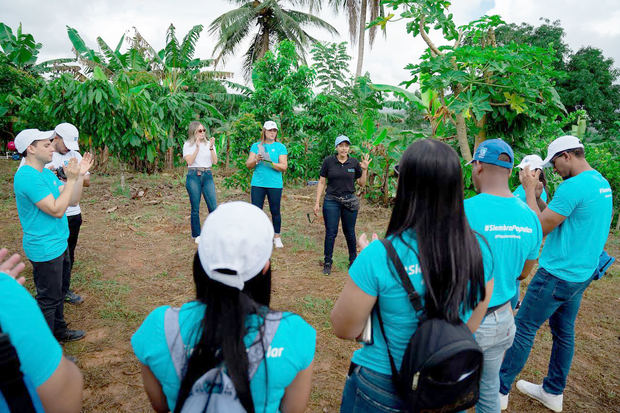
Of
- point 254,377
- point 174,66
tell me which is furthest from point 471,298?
point 174,66

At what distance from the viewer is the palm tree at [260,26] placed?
1847 cm

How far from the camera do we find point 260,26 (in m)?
19.5

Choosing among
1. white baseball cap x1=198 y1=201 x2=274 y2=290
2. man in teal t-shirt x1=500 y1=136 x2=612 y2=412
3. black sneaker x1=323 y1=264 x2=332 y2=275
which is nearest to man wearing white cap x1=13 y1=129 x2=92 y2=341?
white baseball cap x1=198 y1=201 x2=274 y2=290

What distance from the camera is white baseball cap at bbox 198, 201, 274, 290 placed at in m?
1.05

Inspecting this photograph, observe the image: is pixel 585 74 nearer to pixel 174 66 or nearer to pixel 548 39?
pixel 548 39

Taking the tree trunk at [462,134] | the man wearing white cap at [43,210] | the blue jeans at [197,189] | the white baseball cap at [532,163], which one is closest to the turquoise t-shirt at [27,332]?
the man wearing white cap at [43,210]

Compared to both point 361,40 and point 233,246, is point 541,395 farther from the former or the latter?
point 361,40

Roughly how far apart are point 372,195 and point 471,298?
791 cm

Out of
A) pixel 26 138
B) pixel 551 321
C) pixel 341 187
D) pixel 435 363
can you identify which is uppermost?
pixel 26 138

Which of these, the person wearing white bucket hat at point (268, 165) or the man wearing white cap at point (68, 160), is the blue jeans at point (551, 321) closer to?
the person wearing white bucket hat at point (268, 165)

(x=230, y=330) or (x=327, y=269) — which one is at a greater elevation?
(x=230, y=330)

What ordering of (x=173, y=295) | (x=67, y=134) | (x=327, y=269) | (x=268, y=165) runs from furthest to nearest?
(x=268, y=165)
(x=327, y=269)
(x=173, y=295)
(x=67, y=134)

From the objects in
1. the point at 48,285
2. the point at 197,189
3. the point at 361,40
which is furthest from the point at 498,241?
the point at 361,40

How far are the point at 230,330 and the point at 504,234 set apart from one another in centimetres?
149
